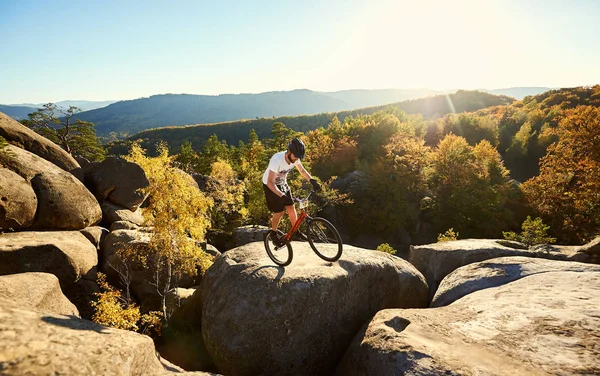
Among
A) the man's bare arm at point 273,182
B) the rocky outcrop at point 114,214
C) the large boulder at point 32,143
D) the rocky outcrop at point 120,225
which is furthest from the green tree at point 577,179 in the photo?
the large boulder at point 32,143

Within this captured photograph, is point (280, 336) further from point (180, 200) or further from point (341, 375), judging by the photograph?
point (180, 200)

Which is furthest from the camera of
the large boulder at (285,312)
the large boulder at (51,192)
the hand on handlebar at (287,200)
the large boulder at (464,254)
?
the large boulder at (51,192)

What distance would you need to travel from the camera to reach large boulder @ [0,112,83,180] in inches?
797

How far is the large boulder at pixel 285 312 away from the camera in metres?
7.70

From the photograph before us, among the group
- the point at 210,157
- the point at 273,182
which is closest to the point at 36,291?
the point at 273,182

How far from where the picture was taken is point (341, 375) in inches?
297

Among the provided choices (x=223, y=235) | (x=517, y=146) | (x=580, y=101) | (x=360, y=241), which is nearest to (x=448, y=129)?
(x=517, y=146)

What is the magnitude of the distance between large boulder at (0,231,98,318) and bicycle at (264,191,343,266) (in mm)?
13095

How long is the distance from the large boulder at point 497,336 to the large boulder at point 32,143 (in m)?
25.6

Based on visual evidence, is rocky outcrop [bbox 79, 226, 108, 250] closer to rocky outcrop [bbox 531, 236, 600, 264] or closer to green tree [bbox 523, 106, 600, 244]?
rocky outcrop [bbox 531, 236, 600, 264]

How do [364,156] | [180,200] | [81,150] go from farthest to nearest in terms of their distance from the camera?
1. [364,156]
2. [81,150]
3. [180,200]

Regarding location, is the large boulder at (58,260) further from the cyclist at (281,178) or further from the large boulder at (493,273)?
the large boulder at (493,273)

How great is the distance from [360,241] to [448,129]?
5169cm

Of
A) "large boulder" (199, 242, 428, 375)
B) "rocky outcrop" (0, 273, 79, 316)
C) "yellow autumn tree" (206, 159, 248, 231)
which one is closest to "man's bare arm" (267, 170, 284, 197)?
"large boulder" (199, 242, 428, 375)
